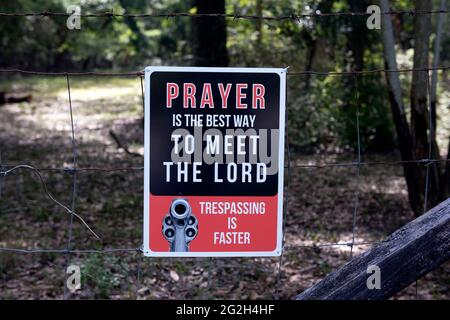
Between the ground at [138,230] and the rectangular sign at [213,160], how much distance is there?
0.28m

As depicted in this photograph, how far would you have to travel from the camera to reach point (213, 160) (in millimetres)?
3281

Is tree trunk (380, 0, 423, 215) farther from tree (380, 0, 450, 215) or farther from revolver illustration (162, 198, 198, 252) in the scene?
revolver illustration (162, 198, 198, 252)

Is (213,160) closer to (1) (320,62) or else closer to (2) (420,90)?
(2) (420,90)

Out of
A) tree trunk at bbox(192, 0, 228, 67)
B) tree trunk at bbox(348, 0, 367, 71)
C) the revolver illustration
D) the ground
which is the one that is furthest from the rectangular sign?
tree trunk at bbox(192, 0, 228, 67)

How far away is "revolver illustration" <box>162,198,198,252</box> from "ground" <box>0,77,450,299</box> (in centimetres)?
31

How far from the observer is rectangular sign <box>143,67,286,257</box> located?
128 inches

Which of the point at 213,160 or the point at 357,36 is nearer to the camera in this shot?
the point at 213,160

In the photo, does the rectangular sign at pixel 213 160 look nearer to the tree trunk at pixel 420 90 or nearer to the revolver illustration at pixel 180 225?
the revolver illustration at pixel 180 225

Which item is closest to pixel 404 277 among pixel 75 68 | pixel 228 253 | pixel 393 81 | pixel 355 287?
pixel 355 287

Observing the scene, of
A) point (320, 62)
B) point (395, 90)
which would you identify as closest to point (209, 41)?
point (320, 62)

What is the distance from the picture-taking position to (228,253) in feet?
10.9

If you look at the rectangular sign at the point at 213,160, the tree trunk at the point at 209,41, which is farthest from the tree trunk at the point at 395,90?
the tree trunk at the point at 209,41

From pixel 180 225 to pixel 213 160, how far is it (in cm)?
34
